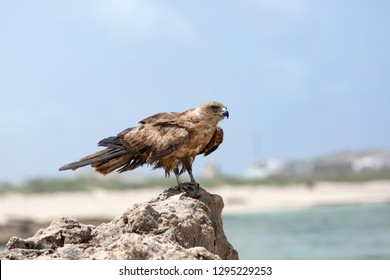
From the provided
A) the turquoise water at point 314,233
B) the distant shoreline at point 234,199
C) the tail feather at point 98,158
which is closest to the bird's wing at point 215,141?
the tail feather at point 98,158

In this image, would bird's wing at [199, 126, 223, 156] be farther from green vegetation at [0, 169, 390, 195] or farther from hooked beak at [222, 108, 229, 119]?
green vegetation at [0, 169, 390, 195]

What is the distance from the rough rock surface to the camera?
5.04m

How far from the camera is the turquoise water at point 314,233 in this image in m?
30.0

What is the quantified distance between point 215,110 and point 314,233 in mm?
32835

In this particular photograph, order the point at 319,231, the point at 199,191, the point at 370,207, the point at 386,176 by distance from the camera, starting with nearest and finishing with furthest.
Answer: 1. the point at 199,191
2. the point at 319,231
3. the point at 370,207
4. the point at 386,176

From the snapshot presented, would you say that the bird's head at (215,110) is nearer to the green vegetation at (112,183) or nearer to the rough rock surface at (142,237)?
the rough rock surface at (142,237)

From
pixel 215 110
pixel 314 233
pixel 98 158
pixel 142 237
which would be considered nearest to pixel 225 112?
pixel 215 110

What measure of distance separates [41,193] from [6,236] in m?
24.4

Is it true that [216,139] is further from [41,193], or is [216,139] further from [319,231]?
[41,193]

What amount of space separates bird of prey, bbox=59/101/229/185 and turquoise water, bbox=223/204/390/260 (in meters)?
19.6

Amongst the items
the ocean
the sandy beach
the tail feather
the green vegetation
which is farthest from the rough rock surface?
the green vegetation

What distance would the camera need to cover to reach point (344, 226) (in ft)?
135

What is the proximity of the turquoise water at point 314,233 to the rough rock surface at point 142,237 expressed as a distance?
20.5 metres
